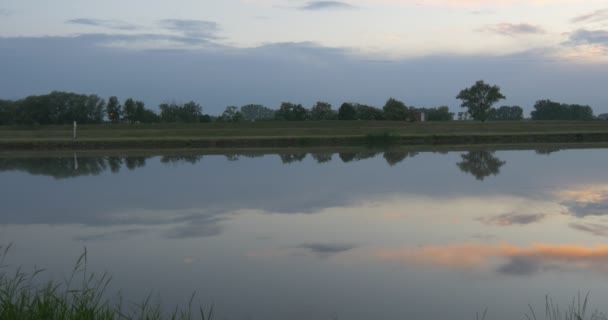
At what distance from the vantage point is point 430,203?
1188 centimetres

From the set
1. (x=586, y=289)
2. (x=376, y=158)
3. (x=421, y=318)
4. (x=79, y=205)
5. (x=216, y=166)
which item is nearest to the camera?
(x=421, y=318)

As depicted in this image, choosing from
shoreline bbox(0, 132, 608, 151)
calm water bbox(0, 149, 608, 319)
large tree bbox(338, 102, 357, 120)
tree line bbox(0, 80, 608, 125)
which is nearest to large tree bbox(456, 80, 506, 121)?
tree line bbox(0, 80, 608, 125)

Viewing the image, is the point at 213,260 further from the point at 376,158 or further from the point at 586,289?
the point at 376,158

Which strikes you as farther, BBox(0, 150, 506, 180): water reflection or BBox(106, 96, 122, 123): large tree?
BBox(106, 96, 122, 123): large tree

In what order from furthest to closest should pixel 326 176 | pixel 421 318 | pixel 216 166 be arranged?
1. pixel 216 166
2. pixel 326 176
3. pixel 421 318

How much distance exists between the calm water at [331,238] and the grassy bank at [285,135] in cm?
1698

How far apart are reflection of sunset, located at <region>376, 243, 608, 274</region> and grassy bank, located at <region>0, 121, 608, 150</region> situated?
26466mm

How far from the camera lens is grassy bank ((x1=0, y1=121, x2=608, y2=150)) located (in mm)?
34750

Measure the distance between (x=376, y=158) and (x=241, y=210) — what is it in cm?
1331

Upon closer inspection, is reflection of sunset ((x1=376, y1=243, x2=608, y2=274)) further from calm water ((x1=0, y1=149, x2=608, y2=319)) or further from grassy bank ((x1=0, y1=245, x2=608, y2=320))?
grassy bank ((x1=0, y1=245, x2=608, y2=320))

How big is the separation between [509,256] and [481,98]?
188 feet

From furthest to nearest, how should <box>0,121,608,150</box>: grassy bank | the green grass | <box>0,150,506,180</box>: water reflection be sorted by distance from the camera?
the green grass, <box>0,121,608,150</box>: grassy bank, <box>0,150,506,180</box>: water reflection

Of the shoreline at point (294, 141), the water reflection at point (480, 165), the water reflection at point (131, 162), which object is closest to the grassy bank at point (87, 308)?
the water reflection at point (480, 165)

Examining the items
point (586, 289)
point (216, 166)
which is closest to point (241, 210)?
point (586, 289)
